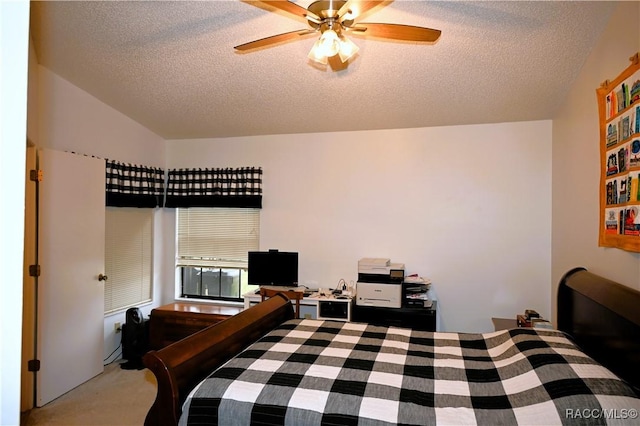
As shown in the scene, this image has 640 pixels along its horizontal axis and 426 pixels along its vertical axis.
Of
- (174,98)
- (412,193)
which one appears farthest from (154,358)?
(412,193)

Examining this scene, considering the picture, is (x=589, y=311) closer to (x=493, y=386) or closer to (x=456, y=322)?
(x=493, y=386)

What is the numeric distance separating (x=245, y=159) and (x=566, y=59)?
3.33 m

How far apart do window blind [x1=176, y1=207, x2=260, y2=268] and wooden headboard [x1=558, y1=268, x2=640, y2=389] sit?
3227 millimetres

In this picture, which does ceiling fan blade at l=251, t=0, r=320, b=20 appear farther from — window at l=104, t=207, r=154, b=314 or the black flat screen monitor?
window at l=104, t=207, r=154, b=314

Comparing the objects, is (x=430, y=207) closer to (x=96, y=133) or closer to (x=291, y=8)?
(x=291, y=8)

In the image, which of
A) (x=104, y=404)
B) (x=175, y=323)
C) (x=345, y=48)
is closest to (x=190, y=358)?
(x=345, y=48)

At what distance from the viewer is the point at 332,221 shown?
437cm

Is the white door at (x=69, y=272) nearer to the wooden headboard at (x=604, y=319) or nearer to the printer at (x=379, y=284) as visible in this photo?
the printer at (x=379, y=284)

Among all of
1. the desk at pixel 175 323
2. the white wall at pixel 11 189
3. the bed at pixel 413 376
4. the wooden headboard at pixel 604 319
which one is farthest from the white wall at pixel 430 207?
the white wall at pixel 11 189

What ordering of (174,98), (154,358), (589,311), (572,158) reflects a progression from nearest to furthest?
1. (154,358)
2. (589,311)
3. (572,158)
4. (174,98)

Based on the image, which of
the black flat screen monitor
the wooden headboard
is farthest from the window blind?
the wooden headboard

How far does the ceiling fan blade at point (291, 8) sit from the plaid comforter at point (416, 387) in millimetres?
1668

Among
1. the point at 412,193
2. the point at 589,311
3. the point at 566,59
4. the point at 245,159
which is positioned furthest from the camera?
the point at 245,159

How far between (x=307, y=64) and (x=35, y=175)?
2.32 meters
